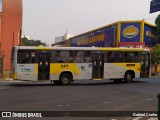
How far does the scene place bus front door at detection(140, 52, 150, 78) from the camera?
27.5m

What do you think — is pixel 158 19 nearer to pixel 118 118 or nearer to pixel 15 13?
pixel 15 13

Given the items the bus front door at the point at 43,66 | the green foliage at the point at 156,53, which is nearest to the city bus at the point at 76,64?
the bus front door at the point at 43,66

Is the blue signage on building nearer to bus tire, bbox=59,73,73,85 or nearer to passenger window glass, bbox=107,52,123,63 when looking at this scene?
bus tire, bbox=59,73,73,85

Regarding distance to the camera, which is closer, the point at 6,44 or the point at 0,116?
the point at 0,116

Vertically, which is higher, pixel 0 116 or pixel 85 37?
pixel 85 37

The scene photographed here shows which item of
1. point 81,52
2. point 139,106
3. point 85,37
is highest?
point 85,37

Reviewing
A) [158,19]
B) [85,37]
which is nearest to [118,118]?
[158,19]

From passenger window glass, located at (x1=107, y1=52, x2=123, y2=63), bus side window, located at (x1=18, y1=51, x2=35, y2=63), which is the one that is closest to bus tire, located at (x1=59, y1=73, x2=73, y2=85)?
bus side window, located at (x1=18, y1=51, x2=35, y2=63)

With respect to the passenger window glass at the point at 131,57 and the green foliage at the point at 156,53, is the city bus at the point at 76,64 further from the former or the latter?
the green foliage at the point at 156,53

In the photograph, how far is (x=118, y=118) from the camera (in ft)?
34.2

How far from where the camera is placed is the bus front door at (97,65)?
25.3 metres

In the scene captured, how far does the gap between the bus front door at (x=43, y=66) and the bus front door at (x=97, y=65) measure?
340cm

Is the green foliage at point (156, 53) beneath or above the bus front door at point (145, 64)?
above

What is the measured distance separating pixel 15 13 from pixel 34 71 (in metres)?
22.9
